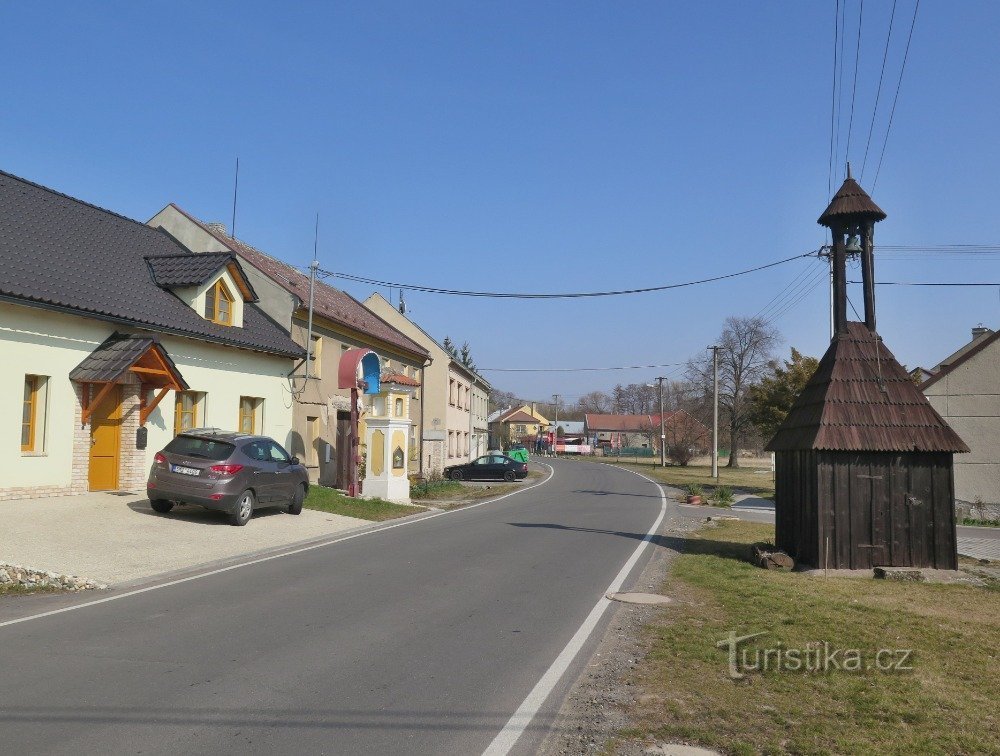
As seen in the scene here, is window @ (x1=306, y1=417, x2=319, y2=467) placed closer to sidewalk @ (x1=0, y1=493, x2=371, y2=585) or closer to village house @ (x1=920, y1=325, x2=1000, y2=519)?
sidewalk @ (x1=0, y1=493, x2=371, y2=585)

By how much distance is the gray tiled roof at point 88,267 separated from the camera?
16.0 meters

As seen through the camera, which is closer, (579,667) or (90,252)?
(579,667)

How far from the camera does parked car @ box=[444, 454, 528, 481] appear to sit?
41.5 metres

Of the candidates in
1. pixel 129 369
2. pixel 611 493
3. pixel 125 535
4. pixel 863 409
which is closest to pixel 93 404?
pixel 129 369

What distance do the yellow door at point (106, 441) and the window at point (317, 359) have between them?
26.7ft

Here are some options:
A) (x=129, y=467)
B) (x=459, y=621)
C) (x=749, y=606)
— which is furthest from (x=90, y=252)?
(x=749, y=606)

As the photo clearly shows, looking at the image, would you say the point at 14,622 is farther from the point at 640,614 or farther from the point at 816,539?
the point at 816,539

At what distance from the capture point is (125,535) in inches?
523

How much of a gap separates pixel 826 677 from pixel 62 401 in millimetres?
14985

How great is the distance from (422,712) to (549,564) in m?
7.17

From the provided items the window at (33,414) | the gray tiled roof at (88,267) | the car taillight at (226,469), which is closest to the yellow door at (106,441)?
the window at (33,414)

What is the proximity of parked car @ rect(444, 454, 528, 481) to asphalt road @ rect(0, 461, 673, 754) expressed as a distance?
28999 millimetres

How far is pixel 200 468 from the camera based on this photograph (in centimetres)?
1520

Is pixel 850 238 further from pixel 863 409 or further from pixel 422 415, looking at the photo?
pixel 422 415
